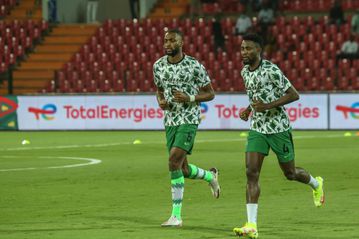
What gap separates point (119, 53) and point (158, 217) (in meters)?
29.6

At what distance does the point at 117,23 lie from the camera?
146ft

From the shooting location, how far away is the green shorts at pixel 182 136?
1323 cm

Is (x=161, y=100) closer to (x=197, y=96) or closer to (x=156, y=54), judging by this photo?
(x=197, y=96)

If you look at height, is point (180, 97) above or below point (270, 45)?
above

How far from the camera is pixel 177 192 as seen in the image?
13.0 meters

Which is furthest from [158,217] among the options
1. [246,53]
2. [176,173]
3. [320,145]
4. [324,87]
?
[324,87]

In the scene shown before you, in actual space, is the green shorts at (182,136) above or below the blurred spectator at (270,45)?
above

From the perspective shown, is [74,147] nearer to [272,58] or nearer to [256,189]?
[272,58]

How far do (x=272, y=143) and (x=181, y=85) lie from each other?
1.59 m

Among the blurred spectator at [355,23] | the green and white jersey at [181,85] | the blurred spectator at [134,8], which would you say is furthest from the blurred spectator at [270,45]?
the green and white jersey at [181,85]

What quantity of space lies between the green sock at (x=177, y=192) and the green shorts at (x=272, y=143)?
4.00 feet

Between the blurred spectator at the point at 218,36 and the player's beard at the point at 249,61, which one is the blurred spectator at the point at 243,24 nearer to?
the blurred spectator at the point at 218,36

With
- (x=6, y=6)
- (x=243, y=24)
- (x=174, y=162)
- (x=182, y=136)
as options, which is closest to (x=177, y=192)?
(x=174, y=162)

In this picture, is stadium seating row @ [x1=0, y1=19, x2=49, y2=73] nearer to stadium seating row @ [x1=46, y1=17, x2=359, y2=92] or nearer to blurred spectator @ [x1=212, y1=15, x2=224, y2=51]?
stadium seating row @ [x1=46, y1=17, x2=359, y2=92]
